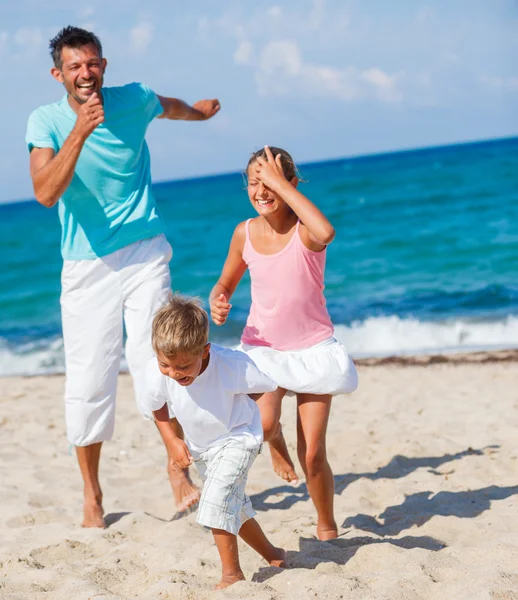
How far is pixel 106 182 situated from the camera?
4.41m

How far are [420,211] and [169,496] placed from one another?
20.3 meters

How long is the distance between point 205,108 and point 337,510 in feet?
8.26

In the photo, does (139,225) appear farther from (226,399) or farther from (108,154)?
(226,399)

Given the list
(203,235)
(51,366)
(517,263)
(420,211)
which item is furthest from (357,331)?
(203,235)

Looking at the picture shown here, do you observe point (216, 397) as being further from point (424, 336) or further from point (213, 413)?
point (424, 336)

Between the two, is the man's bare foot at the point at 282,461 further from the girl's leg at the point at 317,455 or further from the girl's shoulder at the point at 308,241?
the girl's shoulder at the point at 308,241

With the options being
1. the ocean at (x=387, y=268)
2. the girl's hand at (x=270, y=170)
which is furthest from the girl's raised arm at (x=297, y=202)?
the ocean at (x=387, y=268)

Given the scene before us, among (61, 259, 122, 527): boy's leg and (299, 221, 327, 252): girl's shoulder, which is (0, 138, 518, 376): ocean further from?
(61, 259, 122, 527): boy's leg

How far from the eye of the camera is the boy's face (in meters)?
3.09

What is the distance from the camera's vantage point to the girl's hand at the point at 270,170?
3.77 m

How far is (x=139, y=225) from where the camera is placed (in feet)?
14.6

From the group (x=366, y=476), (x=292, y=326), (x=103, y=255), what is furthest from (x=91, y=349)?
(x=366, y=476)

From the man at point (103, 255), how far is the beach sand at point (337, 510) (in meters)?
0.46

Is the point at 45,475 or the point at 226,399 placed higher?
the point at 226,399
